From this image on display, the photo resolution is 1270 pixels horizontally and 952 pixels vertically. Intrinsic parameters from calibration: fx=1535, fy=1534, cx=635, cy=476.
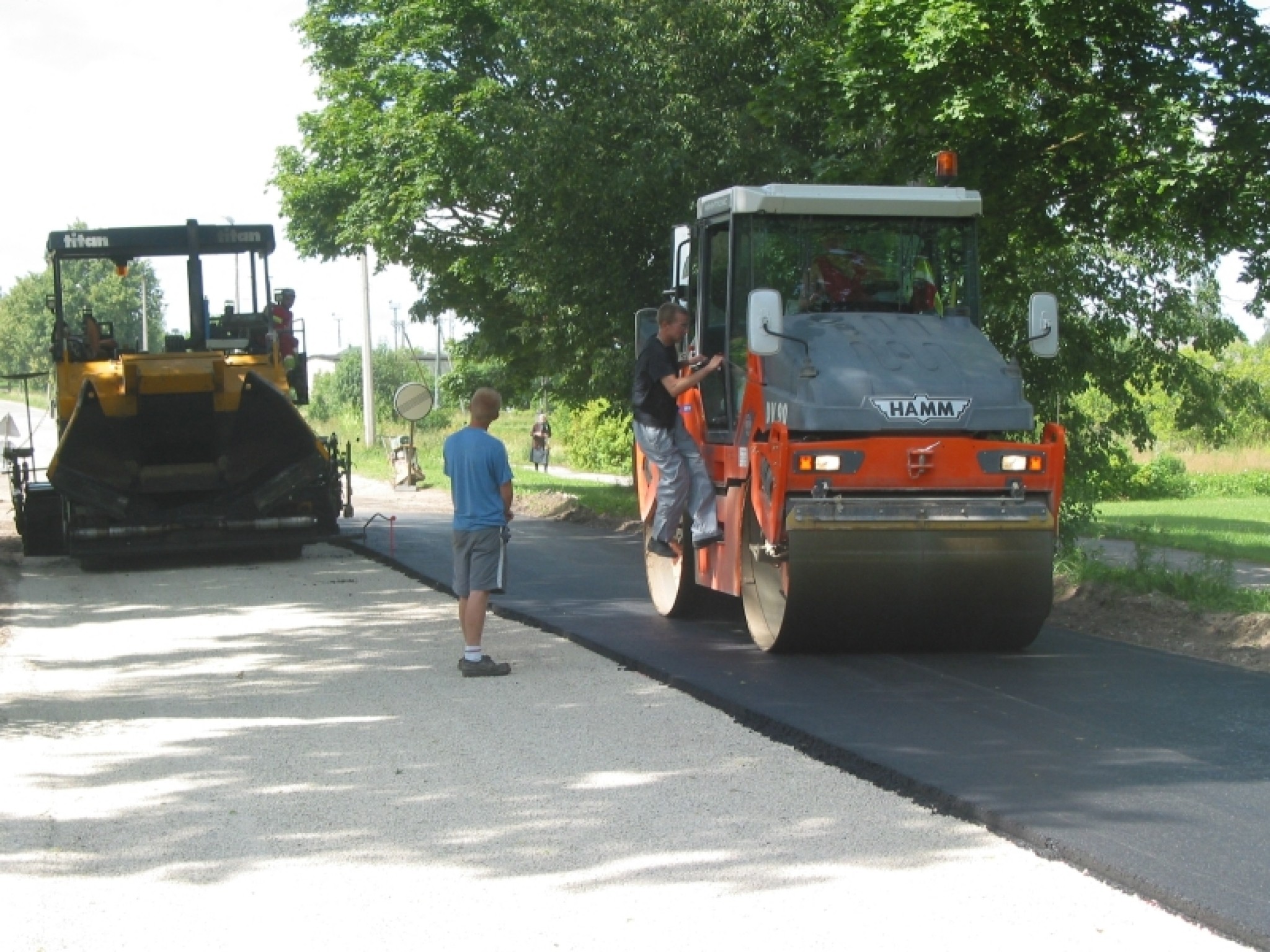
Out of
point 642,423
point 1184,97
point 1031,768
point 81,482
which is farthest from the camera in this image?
point 81,482

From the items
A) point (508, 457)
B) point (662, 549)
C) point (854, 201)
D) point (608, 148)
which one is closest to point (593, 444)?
point (508, 457)

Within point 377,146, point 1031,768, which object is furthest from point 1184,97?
point 377,146

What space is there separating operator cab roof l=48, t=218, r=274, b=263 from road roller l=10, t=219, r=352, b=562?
2 centimetres

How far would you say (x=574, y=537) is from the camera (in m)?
20.2

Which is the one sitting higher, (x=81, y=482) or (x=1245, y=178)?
(x=1245, y=178)

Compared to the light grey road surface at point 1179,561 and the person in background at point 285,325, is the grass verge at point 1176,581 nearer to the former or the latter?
the light grey road surface at point 1179,561

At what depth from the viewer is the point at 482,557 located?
372 inches

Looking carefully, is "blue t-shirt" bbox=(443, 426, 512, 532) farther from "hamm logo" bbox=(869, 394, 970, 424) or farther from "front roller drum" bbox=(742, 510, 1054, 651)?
"hamm logo" bbox=(869, 394, 970, 424)

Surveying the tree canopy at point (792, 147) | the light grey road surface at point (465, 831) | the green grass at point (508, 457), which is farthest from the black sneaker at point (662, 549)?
the green grass at point (508, 457)

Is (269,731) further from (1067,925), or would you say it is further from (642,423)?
(1067,925)

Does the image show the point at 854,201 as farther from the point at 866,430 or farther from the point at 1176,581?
the point at 1176,581

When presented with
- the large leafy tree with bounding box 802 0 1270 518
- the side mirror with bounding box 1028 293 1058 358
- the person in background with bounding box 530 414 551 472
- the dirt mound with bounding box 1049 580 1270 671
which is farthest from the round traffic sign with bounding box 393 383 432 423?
the person in background with bounding box 530 414 551 472

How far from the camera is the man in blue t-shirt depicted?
9.42 metres

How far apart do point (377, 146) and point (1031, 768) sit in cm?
2369
